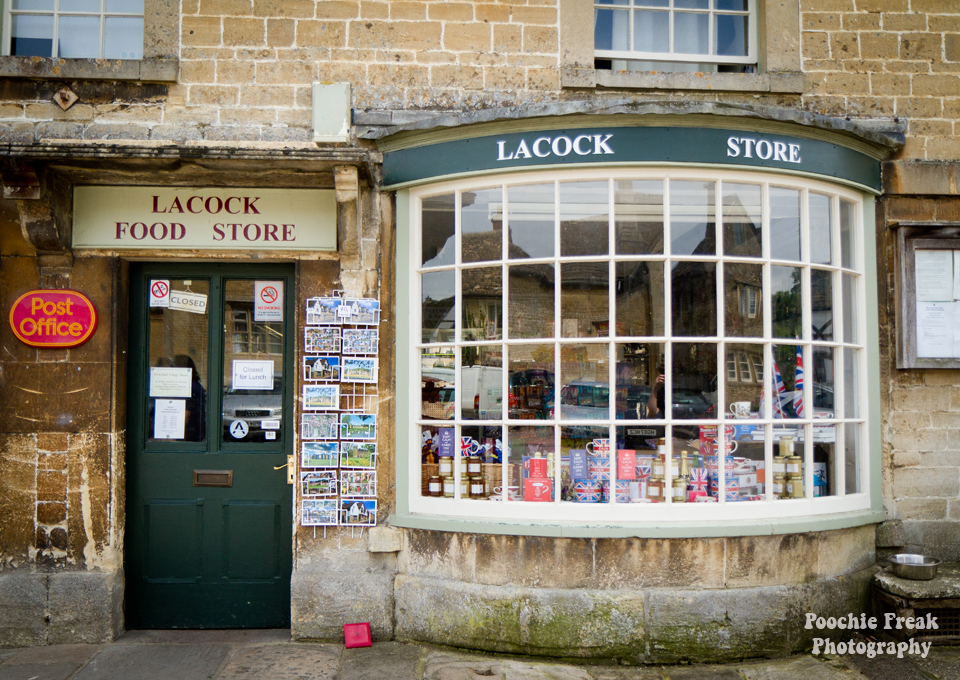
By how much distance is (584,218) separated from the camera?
4.73 meters

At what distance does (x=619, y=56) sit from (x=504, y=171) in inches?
55.8

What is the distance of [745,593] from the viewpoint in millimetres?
4523

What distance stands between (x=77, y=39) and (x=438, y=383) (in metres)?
3.72

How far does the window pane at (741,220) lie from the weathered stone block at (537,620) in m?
2.41

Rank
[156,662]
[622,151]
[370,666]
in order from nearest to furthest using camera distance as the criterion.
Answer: [370,666] < [156,662] < [622,151]

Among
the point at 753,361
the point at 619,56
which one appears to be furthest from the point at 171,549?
the point at 619,56

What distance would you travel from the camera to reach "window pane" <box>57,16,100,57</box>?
17.0 feet

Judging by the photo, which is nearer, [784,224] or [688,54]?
[784,224]

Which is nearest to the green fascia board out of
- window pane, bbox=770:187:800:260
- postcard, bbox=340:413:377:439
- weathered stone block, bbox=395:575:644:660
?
window pane, bbox=770:187:800:260

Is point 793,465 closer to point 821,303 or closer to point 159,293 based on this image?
point 821,303

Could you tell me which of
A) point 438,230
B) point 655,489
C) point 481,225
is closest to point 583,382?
point 655,489

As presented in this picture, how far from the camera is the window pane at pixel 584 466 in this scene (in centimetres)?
467

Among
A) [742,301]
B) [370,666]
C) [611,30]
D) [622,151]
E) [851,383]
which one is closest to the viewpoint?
[370,666]

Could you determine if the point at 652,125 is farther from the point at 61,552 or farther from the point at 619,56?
the point at 61,552
